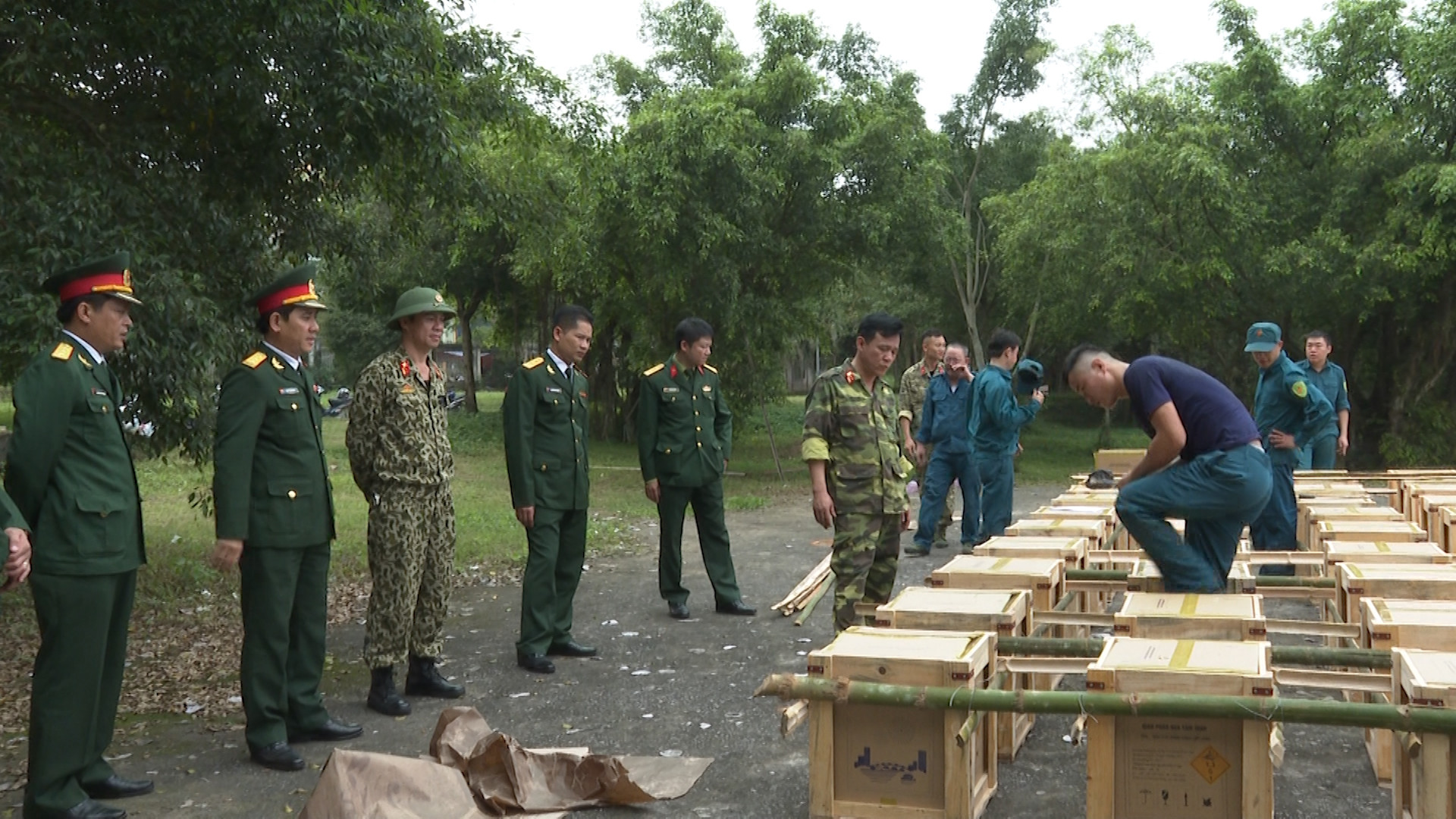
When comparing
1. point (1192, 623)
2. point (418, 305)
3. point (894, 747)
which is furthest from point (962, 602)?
point (418, 305)

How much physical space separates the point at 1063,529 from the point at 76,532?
5037mm

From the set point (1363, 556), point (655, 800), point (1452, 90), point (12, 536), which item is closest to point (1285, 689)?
point (1363, 556)

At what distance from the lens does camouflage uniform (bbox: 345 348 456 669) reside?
18.5 ft

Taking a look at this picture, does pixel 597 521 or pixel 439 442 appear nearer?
pixel 439 442

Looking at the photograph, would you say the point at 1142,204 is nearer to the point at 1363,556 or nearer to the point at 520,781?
the point at 1363,556

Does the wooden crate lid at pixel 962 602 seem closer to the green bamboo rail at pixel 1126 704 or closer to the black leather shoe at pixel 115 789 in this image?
the green bamboo rail at pixel 1126 704

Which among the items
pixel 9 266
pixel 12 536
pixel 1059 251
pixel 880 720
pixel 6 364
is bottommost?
pixel 880 720

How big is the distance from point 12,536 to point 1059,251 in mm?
19858

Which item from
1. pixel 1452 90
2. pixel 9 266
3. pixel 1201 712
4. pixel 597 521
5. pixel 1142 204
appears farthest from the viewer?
pixel 1142 204

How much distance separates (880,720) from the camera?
400 centimetres

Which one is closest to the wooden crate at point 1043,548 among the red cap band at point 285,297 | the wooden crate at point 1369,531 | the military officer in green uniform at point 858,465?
the military officer in green uniform at point 858,465

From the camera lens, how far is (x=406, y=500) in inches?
224

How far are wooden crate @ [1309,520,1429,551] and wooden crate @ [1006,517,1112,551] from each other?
124 centimetres

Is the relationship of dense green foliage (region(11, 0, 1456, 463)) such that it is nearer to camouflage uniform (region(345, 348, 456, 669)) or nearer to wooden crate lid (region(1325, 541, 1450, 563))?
camouflage uniform (region(345, 348, 456, 669))
